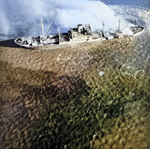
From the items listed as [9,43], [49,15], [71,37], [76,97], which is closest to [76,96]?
[76,97]

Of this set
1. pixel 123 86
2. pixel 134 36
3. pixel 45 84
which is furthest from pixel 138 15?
pixel 45 84

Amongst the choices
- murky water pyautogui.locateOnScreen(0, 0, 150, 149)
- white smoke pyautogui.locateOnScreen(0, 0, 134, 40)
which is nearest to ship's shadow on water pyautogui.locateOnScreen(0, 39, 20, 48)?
murky water pyautogui.locateOnScreen(0, 0, 150, 149)

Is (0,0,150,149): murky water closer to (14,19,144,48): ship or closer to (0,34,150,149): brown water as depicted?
(0,34,150,149): brown water

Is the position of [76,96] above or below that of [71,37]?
below

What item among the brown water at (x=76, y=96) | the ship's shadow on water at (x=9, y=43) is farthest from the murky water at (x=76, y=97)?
the ship's shadow on water at (x=9, y=43)

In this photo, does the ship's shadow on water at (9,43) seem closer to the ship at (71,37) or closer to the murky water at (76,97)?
the murky water at (76,97)

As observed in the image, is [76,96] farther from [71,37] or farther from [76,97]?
[71,37]

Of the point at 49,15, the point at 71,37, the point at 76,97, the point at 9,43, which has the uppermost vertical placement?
the point at 49,15

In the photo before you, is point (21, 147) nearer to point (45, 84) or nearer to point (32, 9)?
point (45, 84)

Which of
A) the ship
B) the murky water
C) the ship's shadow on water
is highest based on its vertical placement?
the ship
